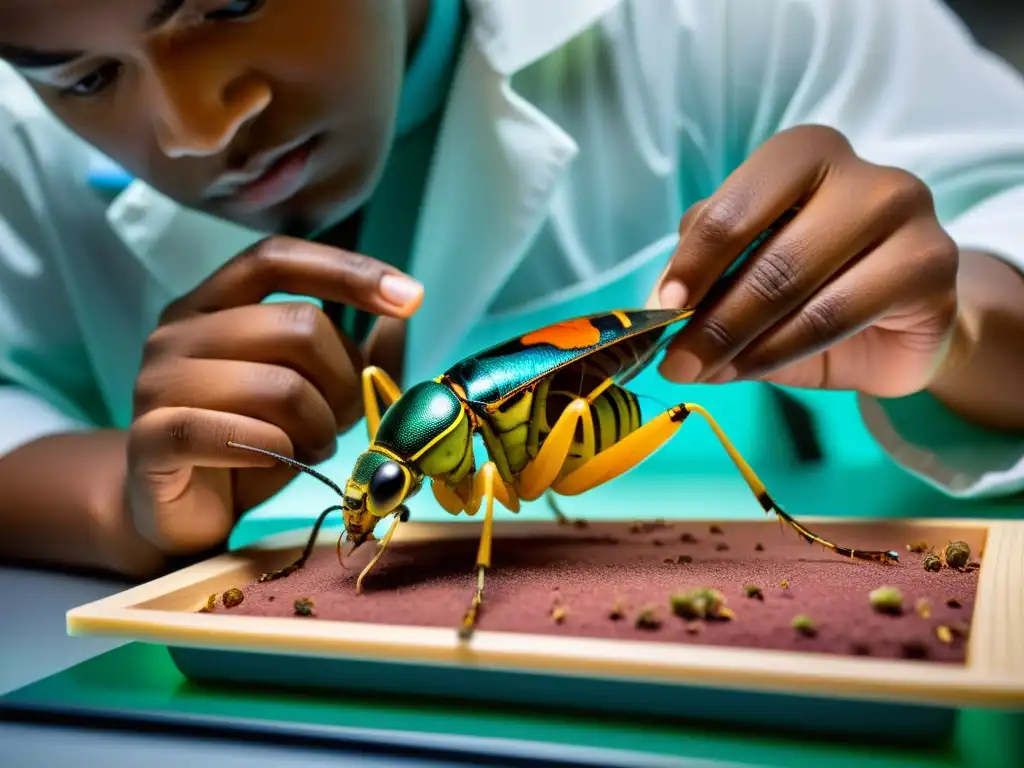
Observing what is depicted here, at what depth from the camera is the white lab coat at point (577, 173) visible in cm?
90

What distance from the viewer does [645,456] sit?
1.79 feet

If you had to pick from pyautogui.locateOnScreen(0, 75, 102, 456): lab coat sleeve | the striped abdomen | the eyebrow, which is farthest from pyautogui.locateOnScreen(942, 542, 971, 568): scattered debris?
pyautogui.locateOnScreen(0, 75, 102, 456): lab coat sleeve

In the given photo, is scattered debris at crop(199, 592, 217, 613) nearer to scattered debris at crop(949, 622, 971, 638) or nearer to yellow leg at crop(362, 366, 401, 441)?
yellow leg at crop(362, 366, 401, 441)

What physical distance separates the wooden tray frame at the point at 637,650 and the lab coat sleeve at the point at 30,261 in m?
0.77

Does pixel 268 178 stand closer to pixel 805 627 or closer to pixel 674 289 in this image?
pixel 674 289

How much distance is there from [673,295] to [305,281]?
1.03 feet

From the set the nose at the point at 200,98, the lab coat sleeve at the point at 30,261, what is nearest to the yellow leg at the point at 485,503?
the nose at the point at 200,98

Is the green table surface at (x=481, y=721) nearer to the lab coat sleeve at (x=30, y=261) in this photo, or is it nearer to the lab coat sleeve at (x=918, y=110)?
the lab coat sleeve at (x=918, y=110)

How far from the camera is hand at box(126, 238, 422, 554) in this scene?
0.64 metres

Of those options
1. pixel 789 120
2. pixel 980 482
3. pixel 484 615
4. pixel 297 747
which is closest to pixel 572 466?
pixel 484 615

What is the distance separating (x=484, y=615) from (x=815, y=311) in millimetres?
341

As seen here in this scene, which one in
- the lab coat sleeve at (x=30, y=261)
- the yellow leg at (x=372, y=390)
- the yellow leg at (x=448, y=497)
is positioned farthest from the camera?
the lab coat sleeve at (x=30, y=261)

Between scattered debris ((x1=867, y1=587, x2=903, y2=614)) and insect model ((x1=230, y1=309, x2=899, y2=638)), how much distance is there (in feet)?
0.45

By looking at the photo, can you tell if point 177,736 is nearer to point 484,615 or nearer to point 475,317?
point 484,615
